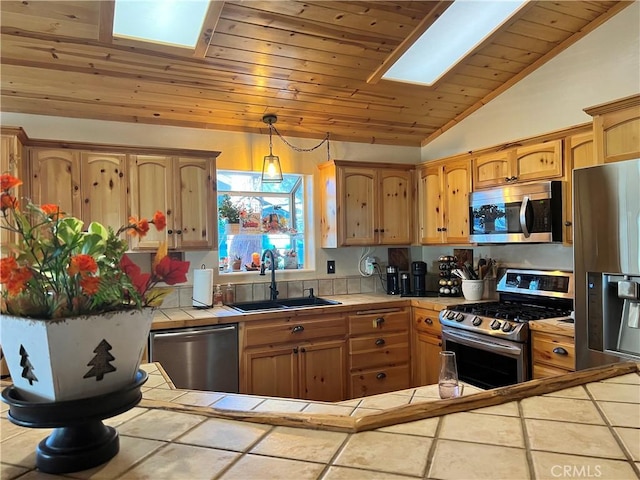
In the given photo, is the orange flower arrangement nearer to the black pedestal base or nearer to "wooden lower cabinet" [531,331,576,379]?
the black pedestal base

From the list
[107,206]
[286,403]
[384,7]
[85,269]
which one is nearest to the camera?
A: [85,269]

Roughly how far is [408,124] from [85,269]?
393 cm

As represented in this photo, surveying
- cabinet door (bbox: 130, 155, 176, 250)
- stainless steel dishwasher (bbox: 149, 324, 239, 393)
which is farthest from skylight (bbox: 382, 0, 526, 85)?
stainless steel dishwasher (bbox: 149, 324, 239, 393)

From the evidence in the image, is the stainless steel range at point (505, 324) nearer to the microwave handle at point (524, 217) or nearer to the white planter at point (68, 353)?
the microwave handle at point (524, 217)

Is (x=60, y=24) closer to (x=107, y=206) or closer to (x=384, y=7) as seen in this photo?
(x=107, y=206)

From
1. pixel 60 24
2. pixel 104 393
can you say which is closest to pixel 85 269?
pixel 104 393

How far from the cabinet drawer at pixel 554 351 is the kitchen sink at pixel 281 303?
1.51 metres

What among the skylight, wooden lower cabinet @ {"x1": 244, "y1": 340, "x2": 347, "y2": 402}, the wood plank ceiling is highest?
the skylight

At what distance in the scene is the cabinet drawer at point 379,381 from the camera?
362 centimetres

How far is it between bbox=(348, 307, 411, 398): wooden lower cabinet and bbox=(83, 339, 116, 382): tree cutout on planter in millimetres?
2882

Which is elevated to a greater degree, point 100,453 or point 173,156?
point 173,156

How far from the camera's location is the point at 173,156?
132 inches

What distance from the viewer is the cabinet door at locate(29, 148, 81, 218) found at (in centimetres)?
300

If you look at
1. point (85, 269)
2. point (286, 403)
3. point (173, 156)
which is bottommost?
point (286, 403)
